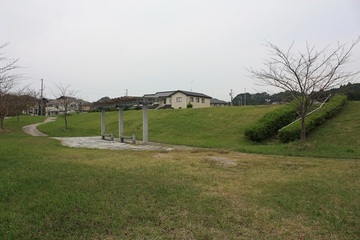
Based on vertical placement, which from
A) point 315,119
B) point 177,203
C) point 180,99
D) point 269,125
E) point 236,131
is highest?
point 180,99

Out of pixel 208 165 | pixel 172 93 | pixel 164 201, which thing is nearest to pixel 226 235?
pixel 164 201

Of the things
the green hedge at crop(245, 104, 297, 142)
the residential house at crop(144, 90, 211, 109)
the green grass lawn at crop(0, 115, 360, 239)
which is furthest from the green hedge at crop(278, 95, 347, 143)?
the residential house at crop(144, 90, 211, 109)

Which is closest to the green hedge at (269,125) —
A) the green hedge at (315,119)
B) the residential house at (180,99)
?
the green hedge at (315,119)

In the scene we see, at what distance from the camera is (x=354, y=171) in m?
6.70

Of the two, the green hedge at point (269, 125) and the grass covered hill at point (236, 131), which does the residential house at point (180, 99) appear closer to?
the grass covered hill at point (236, 131)

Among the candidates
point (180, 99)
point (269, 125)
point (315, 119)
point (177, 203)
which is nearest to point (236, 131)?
point (269, 125)

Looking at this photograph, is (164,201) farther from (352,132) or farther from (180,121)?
(180,121)

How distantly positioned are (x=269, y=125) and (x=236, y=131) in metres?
3.18

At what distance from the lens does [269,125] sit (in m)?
15.0

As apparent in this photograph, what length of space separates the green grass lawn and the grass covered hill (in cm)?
373

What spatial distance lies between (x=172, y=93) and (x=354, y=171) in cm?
4132

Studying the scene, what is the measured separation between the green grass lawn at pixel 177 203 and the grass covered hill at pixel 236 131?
3733 mm

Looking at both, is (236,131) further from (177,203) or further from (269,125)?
(177,203)

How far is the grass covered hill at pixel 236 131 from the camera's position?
10.6 metres
